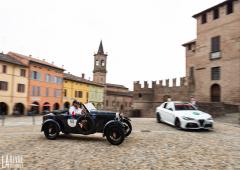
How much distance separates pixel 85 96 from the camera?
54750 millimetres

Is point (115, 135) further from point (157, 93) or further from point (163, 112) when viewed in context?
A: point (157, 93)

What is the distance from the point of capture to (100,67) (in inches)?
3142

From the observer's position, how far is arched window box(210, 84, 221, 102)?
24328 mm

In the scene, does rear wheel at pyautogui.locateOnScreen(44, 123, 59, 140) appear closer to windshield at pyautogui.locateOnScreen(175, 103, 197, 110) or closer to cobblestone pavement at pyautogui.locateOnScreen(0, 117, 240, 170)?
cobblestone pavement at pyautogui.locateOnScreen(0, 117, 240, 170)

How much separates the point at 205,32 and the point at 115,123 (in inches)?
895

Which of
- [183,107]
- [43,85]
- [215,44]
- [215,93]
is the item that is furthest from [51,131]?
[43,85]

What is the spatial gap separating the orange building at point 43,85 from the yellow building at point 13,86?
1.10 metres

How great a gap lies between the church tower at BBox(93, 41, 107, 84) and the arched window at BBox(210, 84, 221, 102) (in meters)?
56.6

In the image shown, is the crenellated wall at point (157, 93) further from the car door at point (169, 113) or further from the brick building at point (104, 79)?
the brick building at point (104, 79)

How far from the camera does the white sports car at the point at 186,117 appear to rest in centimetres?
1062

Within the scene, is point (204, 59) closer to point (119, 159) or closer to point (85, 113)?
point (85, 113)

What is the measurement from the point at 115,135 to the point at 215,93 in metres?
20.6

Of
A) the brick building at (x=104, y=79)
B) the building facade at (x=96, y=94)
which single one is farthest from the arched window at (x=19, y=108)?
the brick building at (x=104, y=79)

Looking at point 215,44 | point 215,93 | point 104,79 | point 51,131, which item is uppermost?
point 104,79
